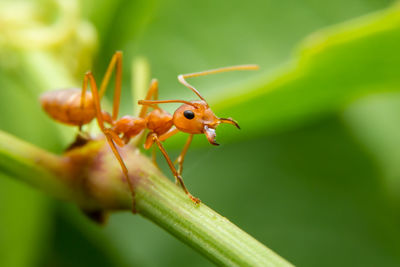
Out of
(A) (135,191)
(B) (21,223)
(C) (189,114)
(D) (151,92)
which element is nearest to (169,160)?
(C) (189,114)

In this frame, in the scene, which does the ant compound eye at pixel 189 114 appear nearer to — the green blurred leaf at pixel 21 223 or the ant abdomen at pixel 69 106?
the ant abdomen at pixel 69 106

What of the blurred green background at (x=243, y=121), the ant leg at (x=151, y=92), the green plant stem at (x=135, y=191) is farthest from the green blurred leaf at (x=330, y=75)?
the green plant stem at (x=135, y=191)

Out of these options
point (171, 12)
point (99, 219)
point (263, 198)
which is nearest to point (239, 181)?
point (263, 198)

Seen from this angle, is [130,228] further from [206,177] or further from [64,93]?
[64,93]

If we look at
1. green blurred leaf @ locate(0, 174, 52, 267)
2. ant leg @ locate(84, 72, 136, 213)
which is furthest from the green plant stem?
green blurred leaf @ locate(0, 174, 52, 267)

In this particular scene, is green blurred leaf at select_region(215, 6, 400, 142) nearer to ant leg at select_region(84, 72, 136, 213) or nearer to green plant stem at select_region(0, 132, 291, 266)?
ant leg at select_region(84, 72, 136, 213)
